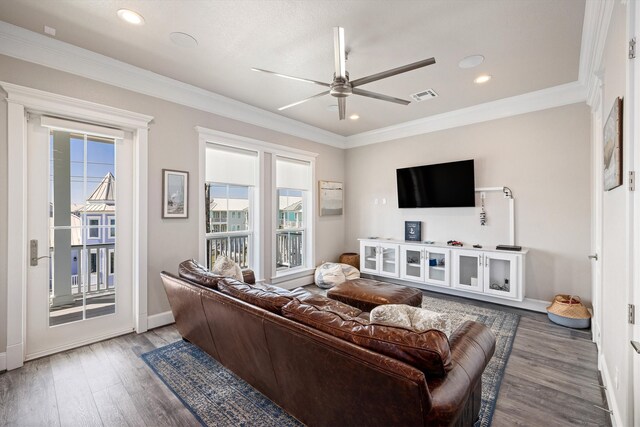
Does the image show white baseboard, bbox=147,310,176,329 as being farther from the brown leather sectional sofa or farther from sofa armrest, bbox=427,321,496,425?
sofa armrest, bbox=427,321,496,425

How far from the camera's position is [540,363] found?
2.54 m

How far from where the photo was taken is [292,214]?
5207mm

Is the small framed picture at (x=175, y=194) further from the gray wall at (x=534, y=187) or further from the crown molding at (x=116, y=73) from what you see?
the gray wall at (x=534, y=187)

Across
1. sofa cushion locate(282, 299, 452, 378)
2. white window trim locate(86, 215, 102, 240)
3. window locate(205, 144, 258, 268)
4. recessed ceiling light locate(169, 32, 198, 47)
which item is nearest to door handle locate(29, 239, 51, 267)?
white window trim locate(86, 215, 102, 240)

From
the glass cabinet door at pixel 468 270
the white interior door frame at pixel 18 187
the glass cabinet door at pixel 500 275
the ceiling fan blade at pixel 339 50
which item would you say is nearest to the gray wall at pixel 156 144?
the white interior door frame at pixel 18 187

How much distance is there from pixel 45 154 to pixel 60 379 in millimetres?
2048

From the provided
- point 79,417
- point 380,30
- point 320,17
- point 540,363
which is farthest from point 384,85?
point 79,417

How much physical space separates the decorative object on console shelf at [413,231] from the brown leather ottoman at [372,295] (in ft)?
5.86

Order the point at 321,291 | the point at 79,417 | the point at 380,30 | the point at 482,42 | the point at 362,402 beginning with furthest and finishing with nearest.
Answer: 1. the point at 321,291
2. the point at 482,42
3. the point at 380,30
4. the point at 79,417
5. the point at 362,402

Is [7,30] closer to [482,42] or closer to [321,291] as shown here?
[482,42]

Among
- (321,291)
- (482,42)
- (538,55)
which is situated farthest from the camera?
(321,291)

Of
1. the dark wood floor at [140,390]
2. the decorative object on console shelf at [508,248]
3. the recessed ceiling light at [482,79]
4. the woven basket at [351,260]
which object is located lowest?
the dark wood floor at [140,390]

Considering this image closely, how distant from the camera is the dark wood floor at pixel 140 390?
6.17 ft

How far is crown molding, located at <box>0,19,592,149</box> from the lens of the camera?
97.2 inches
